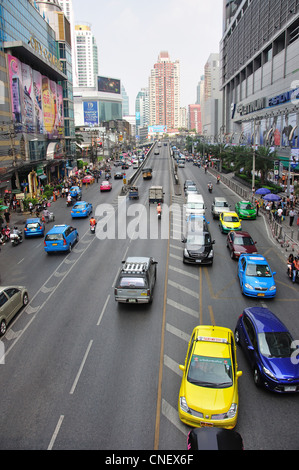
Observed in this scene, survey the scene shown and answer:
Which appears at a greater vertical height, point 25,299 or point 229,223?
point 229,223

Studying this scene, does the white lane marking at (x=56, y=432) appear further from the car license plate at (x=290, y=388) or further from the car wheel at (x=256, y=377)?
the car license plate at (x=290, y=388)

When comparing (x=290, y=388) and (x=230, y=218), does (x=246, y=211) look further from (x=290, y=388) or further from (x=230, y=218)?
(x=290, y=388)

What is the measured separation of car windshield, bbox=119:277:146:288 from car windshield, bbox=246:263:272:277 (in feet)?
19.0

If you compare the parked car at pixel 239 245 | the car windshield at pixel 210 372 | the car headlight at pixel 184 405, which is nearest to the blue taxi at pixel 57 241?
the parked car at pixel 239 245

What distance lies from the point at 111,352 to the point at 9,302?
5673 millimetres

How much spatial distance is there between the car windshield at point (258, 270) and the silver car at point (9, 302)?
37.4ft

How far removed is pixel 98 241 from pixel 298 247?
50.4 feet

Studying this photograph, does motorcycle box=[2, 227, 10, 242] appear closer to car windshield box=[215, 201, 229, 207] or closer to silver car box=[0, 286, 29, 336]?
silver car box=[0, 286, 29, 336]

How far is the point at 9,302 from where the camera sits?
54.7 feet

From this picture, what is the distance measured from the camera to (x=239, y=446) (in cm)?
830

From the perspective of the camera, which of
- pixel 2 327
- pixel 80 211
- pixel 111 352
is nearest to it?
pixel 111 352

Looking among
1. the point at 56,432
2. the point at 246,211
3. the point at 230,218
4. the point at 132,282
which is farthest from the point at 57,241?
the point at 246,211

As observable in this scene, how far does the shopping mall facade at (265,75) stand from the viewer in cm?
5762

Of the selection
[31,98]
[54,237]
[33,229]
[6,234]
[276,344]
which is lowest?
[6,234]
